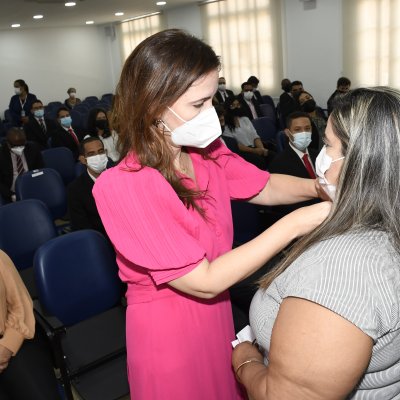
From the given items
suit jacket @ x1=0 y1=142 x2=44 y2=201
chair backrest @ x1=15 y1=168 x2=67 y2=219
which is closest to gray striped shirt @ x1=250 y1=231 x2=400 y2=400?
chair backrest @ x1=15 y1=168 x2=67 y2=219

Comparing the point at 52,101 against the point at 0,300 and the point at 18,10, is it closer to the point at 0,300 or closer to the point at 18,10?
the point at 18,10

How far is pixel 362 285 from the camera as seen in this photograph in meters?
0.78

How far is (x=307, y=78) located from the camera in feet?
30.2

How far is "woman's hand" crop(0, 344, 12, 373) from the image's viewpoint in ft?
6.03

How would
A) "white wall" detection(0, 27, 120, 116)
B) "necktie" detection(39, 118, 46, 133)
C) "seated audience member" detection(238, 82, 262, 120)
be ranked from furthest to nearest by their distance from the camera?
"white wall" detection(0, 27, 120, 116), "seated audience member" detection(238, 82, 262, 120), "necktie" detection(39, 118, 46, 133)

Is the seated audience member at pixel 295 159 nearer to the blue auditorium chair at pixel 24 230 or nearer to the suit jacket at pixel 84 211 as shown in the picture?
the suit jacket at pixel 84 211

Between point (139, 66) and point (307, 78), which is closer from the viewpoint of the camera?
point (139, 66)

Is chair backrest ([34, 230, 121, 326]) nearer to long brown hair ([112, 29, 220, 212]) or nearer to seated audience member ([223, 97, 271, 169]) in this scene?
long brown hair ([112, 29, 220, 212])

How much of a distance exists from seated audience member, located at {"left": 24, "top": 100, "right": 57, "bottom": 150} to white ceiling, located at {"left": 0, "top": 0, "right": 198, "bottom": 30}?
2.18 metres

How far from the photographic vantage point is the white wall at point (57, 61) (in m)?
13.3

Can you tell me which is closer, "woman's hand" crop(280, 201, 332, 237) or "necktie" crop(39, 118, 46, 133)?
"woman's hand" crop(280, 201, 332, 237)

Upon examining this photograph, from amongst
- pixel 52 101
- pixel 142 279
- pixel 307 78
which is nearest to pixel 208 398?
pixel 142 279

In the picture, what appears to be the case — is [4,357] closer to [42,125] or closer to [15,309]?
[15,309]

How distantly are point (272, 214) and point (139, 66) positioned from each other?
2582mm
